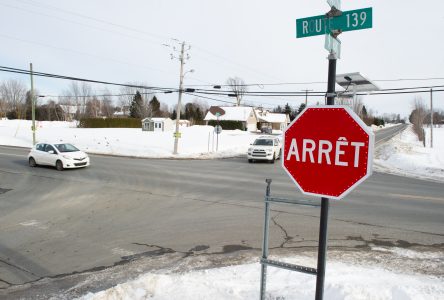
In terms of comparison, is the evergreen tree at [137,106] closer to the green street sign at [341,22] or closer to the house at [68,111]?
the house at [68,111]

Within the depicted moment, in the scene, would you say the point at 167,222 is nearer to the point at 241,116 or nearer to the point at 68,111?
the point at 241,116

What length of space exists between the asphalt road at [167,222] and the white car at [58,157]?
3.19 meters

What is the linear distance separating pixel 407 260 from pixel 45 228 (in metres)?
7.79

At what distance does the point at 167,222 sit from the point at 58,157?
11.8 meters

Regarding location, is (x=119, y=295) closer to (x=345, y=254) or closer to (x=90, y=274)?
(x=90, y=274)

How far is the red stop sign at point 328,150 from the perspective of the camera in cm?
240

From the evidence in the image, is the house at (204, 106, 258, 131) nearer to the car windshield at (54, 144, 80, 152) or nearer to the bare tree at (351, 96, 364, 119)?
the car windshield at (54, 144, 80, 152)

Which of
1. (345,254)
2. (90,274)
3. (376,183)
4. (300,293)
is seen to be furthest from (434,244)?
(376,183)

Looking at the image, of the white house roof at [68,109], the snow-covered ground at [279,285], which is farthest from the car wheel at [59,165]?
the white house roof at [68,109]

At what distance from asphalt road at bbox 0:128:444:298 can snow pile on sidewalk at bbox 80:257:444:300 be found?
1361mm

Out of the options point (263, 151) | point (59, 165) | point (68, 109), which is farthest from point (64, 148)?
point (68, 109)

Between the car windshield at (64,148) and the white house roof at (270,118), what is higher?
the white house roof at (270,118)

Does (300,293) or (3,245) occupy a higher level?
(300,293)

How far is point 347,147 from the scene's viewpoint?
2.45 metres
